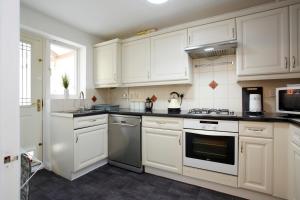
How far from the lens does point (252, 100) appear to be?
6.70 ft

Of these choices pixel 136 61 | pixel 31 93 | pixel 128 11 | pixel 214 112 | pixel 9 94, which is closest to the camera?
pixel 9 94

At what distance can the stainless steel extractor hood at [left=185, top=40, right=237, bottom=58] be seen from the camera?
79.0 inches

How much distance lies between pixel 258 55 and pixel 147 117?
1.60 meters

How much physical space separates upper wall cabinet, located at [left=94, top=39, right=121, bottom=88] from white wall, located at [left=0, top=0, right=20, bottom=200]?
2.40 meters

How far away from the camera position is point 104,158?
2709 millimetres

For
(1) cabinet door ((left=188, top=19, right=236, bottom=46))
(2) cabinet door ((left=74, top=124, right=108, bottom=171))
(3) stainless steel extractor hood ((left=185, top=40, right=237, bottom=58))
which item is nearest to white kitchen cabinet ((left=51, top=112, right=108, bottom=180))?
(2) cabinet door ((left=74, top=124, right=108, bottom=171))

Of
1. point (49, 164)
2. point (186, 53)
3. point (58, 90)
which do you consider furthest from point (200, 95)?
point (49, 164)

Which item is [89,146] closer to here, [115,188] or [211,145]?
[115,188]

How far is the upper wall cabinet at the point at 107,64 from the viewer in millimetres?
2955

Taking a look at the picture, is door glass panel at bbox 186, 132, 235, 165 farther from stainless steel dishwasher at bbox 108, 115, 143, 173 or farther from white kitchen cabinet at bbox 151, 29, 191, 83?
white kitchen cabinet at bbox 151, 29, 191, 83

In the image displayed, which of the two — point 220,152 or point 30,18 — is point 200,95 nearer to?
point 220,152

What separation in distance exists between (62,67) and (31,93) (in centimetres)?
72

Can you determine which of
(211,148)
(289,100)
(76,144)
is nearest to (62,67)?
(76,144)

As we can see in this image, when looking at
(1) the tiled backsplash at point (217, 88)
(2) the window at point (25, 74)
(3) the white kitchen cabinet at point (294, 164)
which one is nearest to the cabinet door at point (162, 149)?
(1) the tiled backsplash at point (217, 88)
